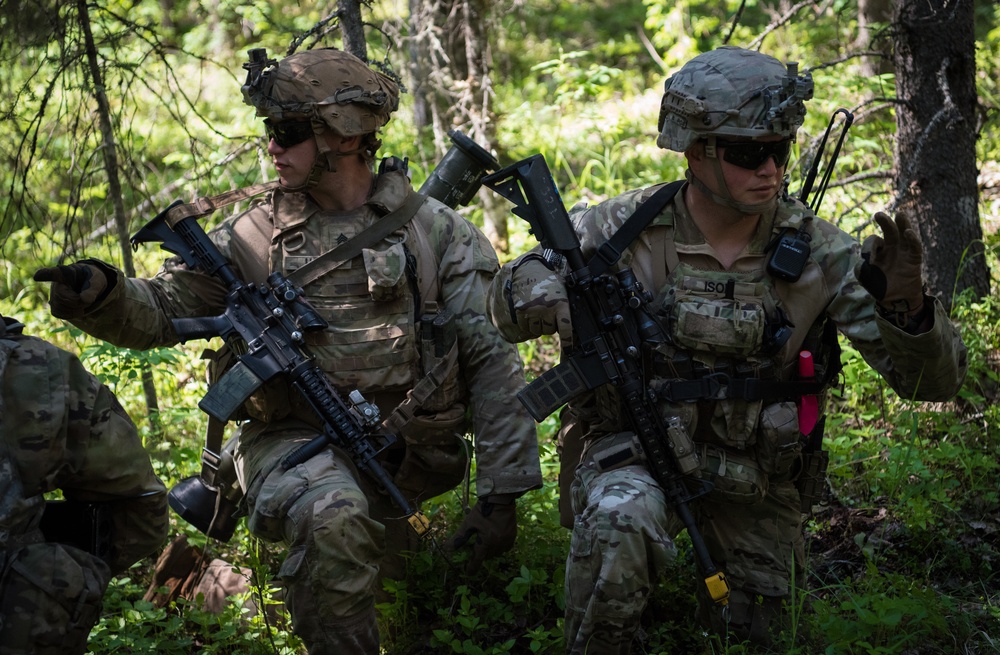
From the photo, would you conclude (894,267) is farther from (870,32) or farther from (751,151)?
(870,32)

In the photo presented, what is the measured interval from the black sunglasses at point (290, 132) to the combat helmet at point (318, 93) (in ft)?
0.08

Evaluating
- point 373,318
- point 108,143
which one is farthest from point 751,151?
point 108,143

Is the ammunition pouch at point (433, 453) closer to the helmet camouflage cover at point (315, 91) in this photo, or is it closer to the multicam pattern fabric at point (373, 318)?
the multicam pattern fabric at point (373, 318)

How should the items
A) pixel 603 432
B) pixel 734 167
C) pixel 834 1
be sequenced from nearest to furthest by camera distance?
pixel 734 167 < pixel 603 432 < pixel 834 1

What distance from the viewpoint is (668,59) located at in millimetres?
9992

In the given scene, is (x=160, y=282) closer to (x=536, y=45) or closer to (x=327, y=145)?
(x=327, y=145)

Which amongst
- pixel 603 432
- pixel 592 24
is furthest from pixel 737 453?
pixel 592 24

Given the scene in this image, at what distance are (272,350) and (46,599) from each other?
1.44 meters

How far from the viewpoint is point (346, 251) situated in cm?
418

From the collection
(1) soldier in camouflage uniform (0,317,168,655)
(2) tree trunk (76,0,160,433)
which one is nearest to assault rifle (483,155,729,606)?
(1) soldier in camouflage uniform (0,317,168,655)

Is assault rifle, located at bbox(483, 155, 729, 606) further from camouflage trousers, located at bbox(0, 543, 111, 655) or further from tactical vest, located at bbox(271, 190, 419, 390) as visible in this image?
camouflage trousers, located at bbox(0, 543, 111, 655)

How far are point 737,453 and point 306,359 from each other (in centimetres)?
176

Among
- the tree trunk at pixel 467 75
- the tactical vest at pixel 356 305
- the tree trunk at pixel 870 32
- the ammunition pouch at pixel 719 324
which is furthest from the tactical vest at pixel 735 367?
the tree trunk at pixel 870 32

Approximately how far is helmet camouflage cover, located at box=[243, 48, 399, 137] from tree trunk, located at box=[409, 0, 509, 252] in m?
2.62
